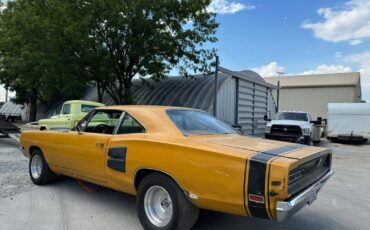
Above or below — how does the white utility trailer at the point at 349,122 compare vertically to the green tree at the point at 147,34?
below

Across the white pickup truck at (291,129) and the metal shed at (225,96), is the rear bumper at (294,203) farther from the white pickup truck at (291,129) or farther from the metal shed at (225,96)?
the metal shed at (225,96)

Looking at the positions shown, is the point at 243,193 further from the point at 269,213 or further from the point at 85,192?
the point at 85,192

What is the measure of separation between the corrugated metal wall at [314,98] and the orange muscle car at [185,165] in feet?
119

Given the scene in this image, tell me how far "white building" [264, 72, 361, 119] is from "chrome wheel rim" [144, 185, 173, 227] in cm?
3698

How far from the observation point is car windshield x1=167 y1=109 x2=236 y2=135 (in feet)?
15.4

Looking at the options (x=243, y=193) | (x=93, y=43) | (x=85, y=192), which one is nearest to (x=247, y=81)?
(x=93, y=43)

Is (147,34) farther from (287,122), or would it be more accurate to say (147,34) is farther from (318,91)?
(318,91)

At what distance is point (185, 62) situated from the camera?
18875 millimetres

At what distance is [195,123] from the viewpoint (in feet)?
16.4

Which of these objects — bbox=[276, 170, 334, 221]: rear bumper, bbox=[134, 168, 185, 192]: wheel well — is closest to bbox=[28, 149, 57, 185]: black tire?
bbox=[134, 168, 185, 192]: wheel well

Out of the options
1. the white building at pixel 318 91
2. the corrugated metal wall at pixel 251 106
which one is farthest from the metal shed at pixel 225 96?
the white building at pixel 318 91

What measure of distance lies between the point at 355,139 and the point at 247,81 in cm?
762

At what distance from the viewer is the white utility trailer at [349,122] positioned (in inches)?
808

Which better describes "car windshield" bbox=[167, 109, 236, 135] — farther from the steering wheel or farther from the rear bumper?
the rear bumper
